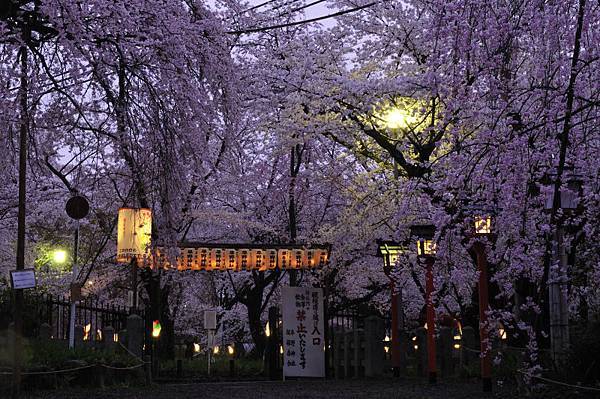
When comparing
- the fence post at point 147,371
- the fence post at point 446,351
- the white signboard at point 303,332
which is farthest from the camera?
the white signboard at point 303,332

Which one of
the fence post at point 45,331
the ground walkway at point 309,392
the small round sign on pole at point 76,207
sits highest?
the small round sign on pole at point 76,207

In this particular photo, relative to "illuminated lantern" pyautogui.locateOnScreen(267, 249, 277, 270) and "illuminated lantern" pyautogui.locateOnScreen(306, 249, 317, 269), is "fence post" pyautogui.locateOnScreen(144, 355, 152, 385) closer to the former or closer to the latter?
"illuminated lantern" pyautogui.locateOnScreen(267, 249, 277, 270)

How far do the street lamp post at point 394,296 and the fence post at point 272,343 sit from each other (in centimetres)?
306

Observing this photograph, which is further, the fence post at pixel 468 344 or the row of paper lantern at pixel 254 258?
the row of paper lantern at pixel 254 258

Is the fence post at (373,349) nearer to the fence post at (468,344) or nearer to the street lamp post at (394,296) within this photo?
the street lamp post at (394,296)

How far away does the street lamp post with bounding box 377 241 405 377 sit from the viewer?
Answer: 1819 cm

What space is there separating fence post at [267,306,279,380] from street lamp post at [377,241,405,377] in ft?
10.0

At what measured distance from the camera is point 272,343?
65.3 feet

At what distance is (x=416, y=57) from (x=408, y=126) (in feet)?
9.51

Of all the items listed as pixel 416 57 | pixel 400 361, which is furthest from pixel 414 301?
pixel 416 57

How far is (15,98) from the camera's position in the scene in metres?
7.68

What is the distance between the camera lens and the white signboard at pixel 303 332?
19.2 meters

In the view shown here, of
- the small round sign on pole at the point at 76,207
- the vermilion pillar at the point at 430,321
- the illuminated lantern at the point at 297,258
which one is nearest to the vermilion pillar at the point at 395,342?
the vermilion pillar at the point at 430,321

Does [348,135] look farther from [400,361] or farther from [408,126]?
[400,361]
